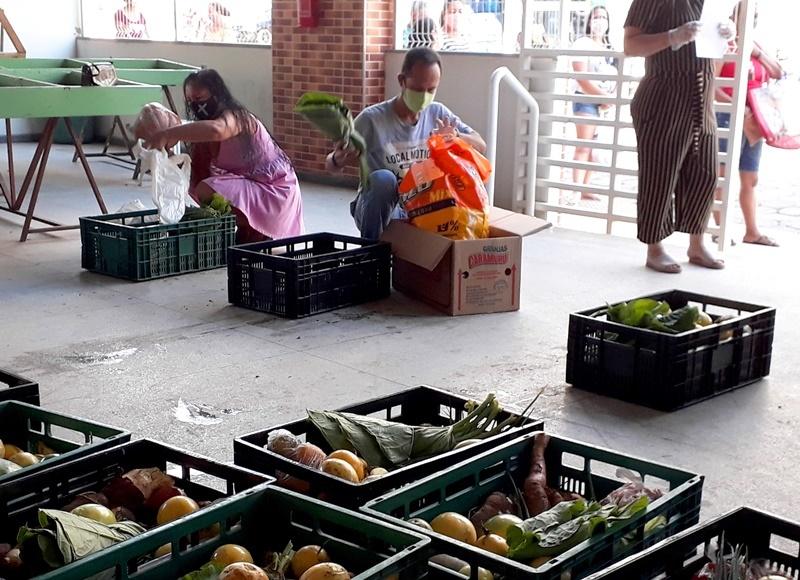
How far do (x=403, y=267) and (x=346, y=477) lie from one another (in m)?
2.87

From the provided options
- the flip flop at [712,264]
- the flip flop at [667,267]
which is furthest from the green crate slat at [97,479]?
the flip flop at [712,264]

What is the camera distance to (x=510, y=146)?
7566 millimetres

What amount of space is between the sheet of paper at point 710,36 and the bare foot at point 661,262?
1045 mm

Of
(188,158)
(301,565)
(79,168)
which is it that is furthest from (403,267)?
(79,168)

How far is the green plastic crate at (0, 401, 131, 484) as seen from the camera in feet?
6.69

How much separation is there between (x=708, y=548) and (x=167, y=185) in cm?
387

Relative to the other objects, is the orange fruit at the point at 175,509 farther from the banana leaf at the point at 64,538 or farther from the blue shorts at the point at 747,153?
the blue shorts at the point at 747,153

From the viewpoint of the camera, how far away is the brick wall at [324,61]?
27.2ft

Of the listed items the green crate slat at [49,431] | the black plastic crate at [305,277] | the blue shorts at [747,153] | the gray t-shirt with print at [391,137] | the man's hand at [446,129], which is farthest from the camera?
the blue shorts at [747,153]

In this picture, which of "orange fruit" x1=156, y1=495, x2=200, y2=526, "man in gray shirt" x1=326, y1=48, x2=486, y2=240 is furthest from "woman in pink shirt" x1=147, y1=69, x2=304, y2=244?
"orange fruit" x1=156, y1=495, x2=200, y2=526

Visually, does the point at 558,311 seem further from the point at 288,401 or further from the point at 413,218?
the point at 288,401

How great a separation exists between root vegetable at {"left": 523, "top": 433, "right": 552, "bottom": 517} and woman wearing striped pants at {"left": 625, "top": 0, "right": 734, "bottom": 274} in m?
3.47

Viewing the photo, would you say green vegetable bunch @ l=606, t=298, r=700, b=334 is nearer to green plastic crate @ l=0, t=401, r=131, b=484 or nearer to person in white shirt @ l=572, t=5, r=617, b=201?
green plastic crate @ l=0, t=401, r=131, b=484

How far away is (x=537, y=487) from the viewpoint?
6.91 feet
